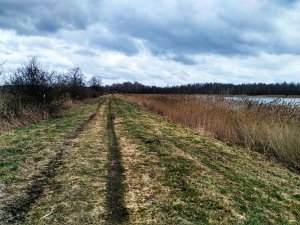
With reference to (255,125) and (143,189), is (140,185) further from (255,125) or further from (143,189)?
(255,125)

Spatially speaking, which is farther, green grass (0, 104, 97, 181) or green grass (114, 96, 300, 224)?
green grass (0, 104, 97, 181)

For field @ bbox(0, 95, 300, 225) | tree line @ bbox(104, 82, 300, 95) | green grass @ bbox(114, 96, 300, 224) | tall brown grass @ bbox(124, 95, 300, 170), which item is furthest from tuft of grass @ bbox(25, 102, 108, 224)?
tree line @ bbox(104, 82, 300, 95)

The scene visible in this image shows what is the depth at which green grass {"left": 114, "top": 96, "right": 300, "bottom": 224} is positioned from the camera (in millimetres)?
5184

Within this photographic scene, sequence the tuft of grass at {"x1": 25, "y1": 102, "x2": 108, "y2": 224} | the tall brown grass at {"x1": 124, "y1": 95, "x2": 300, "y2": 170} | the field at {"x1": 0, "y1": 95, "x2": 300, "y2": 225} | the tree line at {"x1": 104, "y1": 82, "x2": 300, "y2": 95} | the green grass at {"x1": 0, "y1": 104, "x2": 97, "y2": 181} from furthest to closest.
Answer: the tree line at {"x1": 104, "y1": 82, "x2": 300, "y2": 95} < the tall brown grass at {"x1": 124, "y1": 95, "x2": 300, "y2": 170} < the green grass at {"x1": 0, "y1": 104, "x2": 97, "y2": 181} < the field at {"x1": 0, "y1": 95, "x2": 300, "y2": 225} < the tuft of grass at {"x1": 25, "y1": 102, "x2": 108, "y2": 224}

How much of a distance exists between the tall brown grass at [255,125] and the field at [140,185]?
2.24 ft

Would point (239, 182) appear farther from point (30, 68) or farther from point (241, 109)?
point (30, 68)

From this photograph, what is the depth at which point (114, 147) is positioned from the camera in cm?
1034

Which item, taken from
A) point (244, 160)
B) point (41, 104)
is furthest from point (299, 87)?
point (244, 160)

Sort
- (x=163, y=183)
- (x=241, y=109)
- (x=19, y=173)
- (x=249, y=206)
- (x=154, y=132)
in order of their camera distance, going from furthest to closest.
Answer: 1. (x=241, y=109)
2. (x=154, y=132)
3. (x=19, y=173)
4. (x=163, y=183)
5. (x=249, y=206)

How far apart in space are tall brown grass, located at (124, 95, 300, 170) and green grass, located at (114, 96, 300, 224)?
2.19 feet

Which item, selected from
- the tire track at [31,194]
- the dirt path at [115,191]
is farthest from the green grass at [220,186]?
the tire track at [31,194]

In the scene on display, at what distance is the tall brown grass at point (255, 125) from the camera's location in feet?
33.9

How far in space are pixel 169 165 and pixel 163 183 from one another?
1536 mm

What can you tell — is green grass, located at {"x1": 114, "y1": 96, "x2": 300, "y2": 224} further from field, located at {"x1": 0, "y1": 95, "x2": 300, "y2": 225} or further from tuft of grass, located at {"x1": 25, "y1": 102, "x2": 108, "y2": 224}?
tuft of grass, located at {"x1": 25, "y1": 102, "x2": 108, "y2": 224}
